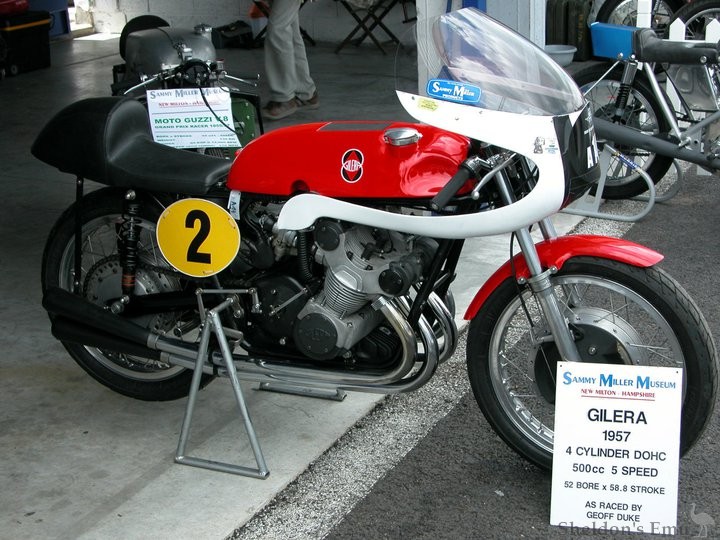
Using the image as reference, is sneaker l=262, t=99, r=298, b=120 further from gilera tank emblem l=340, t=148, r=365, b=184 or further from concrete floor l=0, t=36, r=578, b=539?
gilera tank emblem l=340, t=148, r=365, b=184


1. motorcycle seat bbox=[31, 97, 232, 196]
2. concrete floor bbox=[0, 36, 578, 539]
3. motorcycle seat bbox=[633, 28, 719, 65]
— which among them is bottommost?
concrete floor bbox=[0, 36, 578, 539]

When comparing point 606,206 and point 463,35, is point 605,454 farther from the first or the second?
point 606,206

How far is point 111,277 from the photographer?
393cm

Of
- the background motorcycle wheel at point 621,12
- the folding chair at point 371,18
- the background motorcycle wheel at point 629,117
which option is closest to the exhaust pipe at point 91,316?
the background motorcycle wheel at point 629,117

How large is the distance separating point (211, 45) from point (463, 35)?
3.02 m

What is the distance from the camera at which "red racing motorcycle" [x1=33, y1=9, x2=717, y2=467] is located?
312 centimetres

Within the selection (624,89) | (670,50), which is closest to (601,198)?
(624,89)

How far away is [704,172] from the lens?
20.0 ft

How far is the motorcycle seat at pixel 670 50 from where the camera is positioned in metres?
5.68

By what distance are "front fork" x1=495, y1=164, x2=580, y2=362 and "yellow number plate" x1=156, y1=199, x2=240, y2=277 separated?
93cm

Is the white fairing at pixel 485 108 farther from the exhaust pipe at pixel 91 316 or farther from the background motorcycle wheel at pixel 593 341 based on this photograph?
the exhaust pipe at pixel 91 316

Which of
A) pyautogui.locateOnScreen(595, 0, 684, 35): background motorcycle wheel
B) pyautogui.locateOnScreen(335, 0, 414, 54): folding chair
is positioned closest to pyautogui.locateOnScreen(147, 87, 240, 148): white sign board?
pyautogui.locateOnScreen(595, 0, 684, 35): background motorcycle wheel

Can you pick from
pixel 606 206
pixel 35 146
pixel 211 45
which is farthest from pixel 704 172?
pixel 35 146

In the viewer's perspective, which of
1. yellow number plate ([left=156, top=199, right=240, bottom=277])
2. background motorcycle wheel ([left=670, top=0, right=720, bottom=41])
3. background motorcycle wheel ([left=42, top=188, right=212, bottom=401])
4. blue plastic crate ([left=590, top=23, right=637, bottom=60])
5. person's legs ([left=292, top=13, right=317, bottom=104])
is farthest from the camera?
person's legs ([left=292, top=13, right=317, bottom=104])
